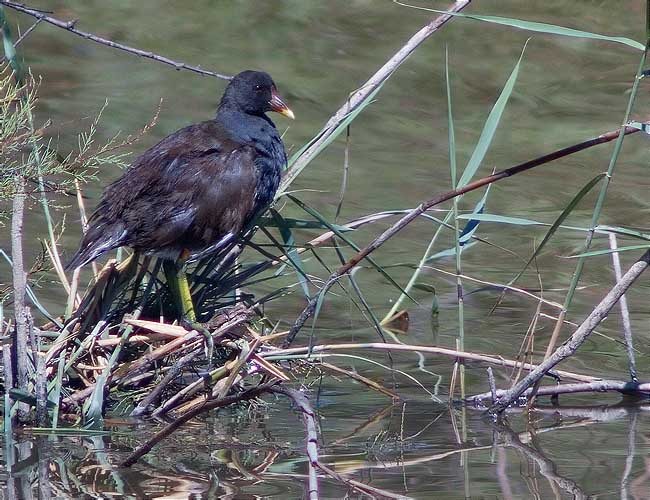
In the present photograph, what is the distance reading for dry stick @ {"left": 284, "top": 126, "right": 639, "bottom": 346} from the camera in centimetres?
392

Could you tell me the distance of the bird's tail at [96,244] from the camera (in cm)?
455

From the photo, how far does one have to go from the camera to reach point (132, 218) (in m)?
4.63

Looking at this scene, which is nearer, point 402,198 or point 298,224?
point 298,224

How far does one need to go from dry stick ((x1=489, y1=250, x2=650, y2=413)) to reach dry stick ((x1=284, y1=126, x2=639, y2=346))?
1.53ft

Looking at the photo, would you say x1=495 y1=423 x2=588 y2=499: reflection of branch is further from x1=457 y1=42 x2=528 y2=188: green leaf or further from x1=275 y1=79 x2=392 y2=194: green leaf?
x1=275 y1=79 x2=392 y2=194: green leaf

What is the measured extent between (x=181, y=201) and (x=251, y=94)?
31.5 inches

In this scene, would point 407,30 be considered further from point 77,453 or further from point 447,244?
point 77,453

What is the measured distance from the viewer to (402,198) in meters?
7.38

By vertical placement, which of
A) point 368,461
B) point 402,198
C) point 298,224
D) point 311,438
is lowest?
point 368,461

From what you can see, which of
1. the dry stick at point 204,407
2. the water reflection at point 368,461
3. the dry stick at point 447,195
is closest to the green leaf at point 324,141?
the dry stick at point 447,195

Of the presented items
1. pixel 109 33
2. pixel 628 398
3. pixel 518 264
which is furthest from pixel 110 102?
pixel 628 398

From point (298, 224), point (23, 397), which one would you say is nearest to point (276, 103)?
point (298, 224)

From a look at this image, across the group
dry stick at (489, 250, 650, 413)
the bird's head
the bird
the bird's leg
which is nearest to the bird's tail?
the bird

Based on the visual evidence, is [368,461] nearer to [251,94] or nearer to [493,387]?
[493,387]
